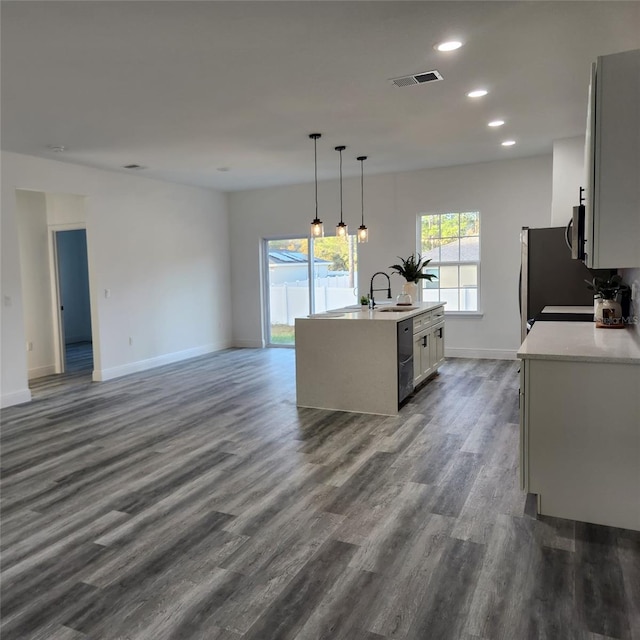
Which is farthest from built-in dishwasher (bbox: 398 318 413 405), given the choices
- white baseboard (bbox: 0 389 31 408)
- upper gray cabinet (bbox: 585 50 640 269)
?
white baseboard (bbox: 0 389 31 408)

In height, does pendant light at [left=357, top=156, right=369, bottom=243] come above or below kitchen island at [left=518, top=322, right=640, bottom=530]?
above

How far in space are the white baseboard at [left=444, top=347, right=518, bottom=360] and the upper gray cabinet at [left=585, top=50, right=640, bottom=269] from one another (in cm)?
499

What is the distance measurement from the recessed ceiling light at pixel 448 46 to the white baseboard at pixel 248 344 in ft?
21.5

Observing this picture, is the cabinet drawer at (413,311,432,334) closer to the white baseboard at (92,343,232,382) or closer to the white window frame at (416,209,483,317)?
the white window frame at (416,209,483,317)

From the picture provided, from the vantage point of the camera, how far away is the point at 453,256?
296 inches

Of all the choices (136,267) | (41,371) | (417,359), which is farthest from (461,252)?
(41,371)

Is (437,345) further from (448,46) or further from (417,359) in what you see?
(448,46)

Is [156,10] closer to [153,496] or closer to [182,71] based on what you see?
[182,71]

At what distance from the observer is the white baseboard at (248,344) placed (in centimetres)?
913

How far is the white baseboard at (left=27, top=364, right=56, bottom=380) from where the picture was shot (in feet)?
23.0

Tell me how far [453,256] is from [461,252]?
128mm

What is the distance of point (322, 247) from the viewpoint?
8641 mm

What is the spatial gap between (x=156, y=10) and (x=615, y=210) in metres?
2.49

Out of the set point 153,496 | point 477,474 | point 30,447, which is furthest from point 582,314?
point 30,447
